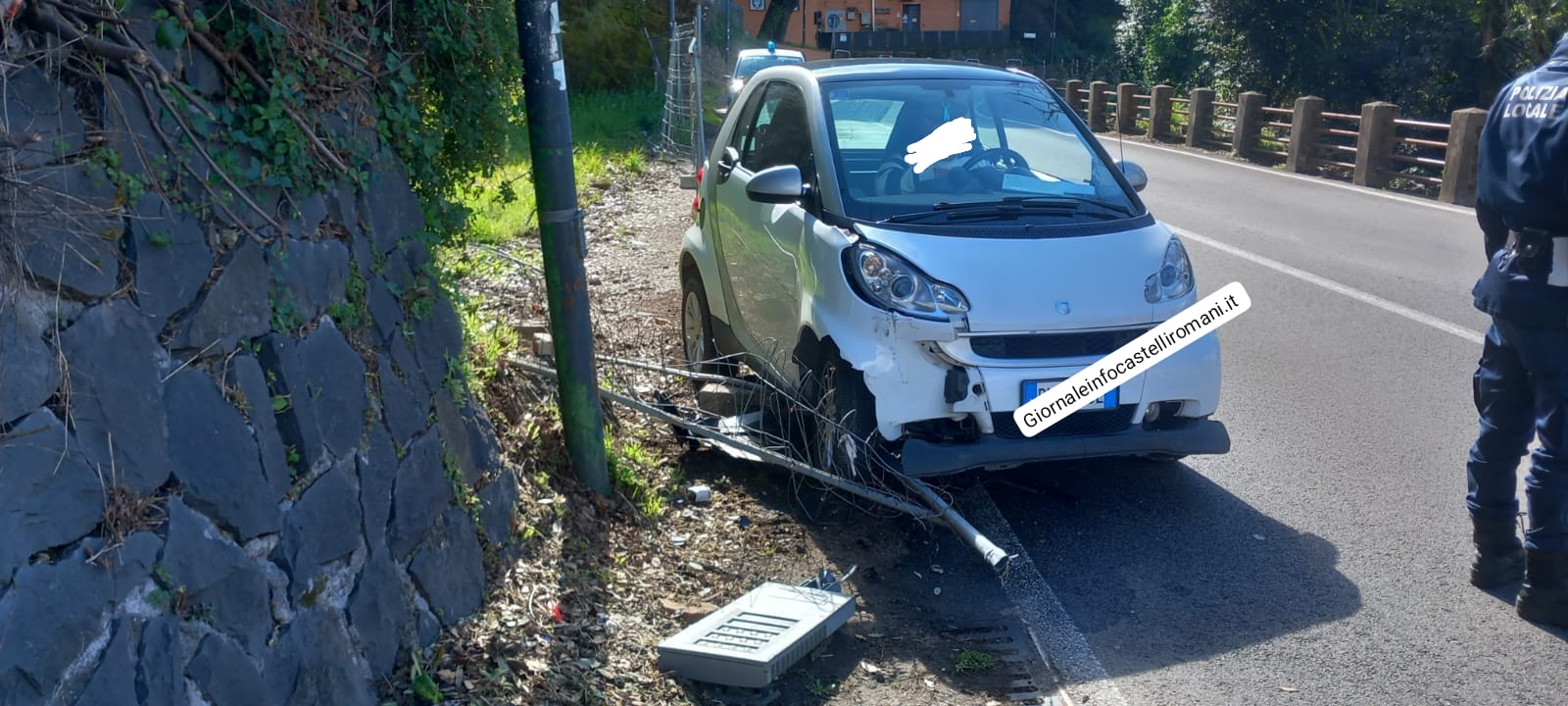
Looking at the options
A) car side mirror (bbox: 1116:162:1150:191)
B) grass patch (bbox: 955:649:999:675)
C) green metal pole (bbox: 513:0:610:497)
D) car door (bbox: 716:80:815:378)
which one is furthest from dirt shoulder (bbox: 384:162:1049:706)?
car side mirror (bbox: 1116:162:1150:191)

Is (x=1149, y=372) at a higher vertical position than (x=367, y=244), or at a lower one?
lower

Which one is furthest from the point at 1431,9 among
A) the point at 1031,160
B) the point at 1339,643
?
the point at 1339,643

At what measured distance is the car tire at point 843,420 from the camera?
520 cm

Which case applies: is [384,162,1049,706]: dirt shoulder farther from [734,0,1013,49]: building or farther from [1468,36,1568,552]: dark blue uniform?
[734,0,1013,49]: building

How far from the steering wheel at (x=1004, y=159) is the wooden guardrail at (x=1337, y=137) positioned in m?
7.16

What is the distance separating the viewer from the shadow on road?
450 centimetres

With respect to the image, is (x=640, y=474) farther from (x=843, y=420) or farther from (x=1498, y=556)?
(x=1498, y=556)

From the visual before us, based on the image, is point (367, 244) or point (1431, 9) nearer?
point (367, 244)

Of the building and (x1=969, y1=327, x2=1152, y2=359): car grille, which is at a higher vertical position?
the building

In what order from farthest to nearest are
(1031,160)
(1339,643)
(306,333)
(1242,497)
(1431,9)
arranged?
(1431,9) → (1031,160) → (1242,497) → (1339,643) → (306,333)

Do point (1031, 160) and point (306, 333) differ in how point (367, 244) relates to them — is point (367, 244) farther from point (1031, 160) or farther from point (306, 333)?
point (1031, 160)

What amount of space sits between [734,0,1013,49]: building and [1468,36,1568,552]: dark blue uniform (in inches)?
2066

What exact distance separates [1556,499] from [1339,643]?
36.7 inches

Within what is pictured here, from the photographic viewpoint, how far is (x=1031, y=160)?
6199 millimetres
